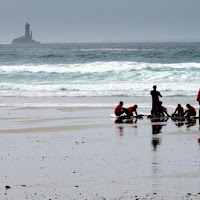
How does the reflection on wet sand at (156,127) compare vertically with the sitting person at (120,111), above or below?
below

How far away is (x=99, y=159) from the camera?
540 inches

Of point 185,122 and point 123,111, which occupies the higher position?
point 123,111

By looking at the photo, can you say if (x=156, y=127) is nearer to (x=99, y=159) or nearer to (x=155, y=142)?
(x=155, y=142)

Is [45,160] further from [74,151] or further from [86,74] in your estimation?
[86,74]

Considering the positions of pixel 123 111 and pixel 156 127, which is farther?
pixel 123 111

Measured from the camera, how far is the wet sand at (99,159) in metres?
11.0

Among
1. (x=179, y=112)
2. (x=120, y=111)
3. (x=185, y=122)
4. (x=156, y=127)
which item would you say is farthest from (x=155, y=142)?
(x=120, y=111)

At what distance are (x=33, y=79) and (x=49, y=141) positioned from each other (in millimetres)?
31720

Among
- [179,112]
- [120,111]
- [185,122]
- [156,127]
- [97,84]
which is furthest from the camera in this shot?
[97,84]

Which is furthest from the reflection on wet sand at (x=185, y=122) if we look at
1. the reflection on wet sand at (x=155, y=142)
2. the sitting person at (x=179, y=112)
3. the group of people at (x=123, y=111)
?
the reflection on wet sand at (x=155, y=142)

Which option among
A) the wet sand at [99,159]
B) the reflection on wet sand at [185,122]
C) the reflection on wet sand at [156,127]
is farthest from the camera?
the reflection on wet sand at [185,122]

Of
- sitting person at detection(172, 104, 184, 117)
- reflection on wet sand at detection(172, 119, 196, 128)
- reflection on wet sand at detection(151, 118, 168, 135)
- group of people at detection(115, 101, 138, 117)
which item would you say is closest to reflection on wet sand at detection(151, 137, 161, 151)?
reflection on wet sand at detection(151, 118, 168, 135)

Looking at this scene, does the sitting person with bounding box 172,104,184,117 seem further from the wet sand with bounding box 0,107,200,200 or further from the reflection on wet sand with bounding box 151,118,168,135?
the wet sand with bounding box 0,107,200,200

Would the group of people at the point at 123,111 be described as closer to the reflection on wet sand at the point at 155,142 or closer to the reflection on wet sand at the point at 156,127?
the reflection on wet sand at the point at 156,127
